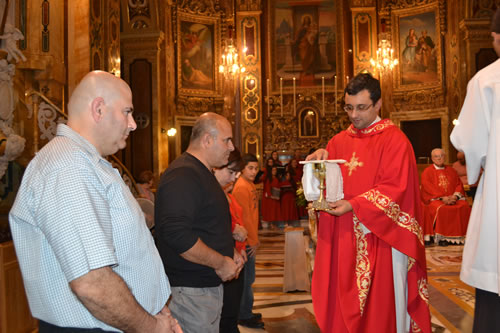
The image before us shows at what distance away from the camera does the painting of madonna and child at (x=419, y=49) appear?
1741 centimetres

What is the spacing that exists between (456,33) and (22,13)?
14.5m

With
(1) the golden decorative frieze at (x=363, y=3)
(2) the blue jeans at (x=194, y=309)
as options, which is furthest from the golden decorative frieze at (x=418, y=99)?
(2) the blue jeans at (x=194, y=309)

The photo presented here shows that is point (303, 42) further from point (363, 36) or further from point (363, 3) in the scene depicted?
point (363, 3)

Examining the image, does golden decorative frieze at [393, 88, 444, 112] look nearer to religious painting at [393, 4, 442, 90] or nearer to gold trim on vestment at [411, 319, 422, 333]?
religious painting at [393, 4, 442, 90]

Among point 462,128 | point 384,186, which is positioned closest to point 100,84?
point 462,128

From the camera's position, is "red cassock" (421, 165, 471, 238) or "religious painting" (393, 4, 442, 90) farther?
"religious painting" (393, 4, 442, 90)

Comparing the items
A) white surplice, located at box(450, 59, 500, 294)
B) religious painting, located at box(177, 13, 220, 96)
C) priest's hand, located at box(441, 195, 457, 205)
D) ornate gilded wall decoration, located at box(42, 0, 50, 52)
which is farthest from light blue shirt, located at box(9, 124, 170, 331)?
religious painting, located at box(177, 13, 220, 96)

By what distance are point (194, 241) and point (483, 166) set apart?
1444 millimetres

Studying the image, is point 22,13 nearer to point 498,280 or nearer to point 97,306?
point 97,306

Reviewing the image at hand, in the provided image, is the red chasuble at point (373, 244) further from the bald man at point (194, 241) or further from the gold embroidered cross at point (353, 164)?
the bald man at point (194, 241)

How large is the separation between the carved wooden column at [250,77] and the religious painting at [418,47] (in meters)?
5.35

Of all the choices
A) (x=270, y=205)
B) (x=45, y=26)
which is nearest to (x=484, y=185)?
(x=45, y=26)

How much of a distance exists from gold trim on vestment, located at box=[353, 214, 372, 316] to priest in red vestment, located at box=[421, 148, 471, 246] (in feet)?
24.1

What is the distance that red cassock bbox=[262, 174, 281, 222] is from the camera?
1383cm
